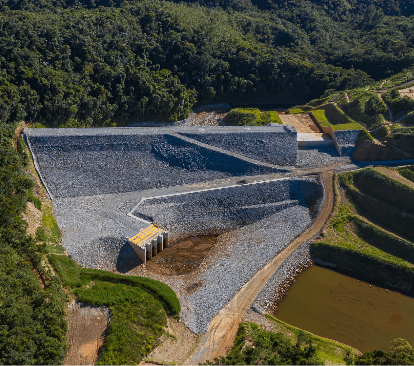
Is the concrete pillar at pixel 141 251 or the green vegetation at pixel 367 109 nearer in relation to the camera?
the concrete pillar at pixel 141 251

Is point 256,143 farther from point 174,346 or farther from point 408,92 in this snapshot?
point 174,346

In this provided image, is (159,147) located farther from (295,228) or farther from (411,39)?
(411,39)

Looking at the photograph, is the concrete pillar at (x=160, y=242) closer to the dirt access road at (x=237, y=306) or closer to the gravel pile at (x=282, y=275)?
the dirt access road at (x=237, y=306)

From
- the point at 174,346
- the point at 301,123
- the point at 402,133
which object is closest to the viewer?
the point at 174,346

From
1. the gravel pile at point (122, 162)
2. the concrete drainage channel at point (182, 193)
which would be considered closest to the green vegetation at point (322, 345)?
the concrete drainage channel at point (182, 193)

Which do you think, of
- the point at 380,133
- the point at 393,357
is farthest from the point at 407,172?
the point at 393,357

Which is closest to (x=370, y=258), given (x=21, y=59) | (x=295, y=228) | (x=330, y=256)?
(x=330, y=256)
